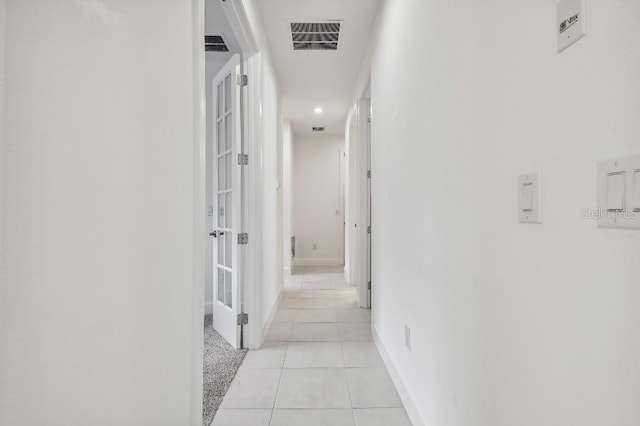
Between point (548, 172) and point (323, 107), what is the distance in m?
5.11

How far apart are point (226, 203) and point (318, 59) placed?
1926mm

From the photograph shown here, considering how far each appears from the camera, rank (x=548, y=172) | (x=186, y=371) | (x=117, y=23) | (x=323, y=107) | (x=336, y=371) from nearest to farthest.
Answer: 1. (x=548, y=172)
2. (x=117, y=23)
3. (x=186, y=371)
4. (x=336, y=371)
5. (x=323, y=107)

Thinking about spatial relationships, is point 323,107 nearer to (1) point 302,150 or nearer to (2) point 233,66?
(1) point 302,150

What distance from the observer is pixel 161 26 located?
3.82ft

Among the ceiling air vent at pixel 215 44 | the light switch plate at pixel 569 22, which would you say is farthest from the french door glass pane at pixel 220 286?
the light switch plate at pixel 569 22

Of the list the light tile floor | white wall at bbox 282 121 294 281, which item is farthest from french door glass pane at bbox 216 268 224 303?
white wall at bbox 282 121 294 281

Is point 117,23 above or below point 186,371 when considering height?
above

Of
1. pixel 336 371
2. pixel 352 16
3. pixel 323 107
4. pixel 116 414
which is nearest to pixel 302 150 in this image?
pixel 323 107

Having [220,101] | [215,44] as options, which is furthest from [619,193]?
[215,44]

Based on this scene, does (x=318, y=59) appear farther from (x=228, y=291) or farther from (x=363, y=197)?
(x=228, y=291)

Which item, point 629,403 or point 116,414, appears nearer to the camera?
point 629,403

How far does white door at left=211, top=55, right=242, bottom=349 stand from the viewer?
9.71ft

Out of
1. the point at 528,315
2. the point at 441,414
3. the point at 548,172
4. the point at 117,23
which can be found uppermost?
the point at 117,23

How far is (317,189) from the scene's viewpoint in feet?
24.7
